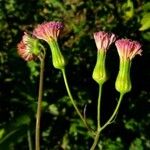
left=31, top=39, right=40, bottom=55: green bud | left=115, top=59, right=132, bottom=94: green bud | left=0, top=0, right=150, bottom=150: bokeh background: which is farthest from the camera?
left=0, top=0, right=150, bottom=150: bokeh background

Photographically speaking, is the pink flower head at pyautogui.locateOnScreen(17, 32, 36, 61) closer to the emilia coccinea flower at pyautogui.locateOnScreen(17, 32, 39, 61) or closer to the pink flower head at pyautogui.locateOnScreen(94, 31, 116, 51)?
the emilia coccinea flower at pyautogui.locateOnScreen(17, 32, 39, 61)

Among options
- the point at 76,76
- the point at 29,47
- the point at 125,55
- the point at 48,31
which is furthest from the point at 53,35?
the point at 76,76

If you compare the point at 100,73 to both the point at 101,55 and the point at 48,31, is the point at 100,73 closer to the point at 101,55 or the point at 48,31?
the point at 101,55

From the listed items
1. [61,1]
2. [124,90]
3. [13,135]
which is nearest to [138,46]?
[124,90]

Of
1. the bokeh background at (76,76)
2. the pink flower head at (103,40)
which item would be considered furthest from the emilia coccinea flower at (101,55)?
the bokeh background at (76,76)

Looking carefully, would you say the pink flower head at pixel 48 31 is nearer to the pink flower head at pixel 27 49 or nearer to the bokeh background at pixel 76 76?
the pink flower head at pixel 27 49

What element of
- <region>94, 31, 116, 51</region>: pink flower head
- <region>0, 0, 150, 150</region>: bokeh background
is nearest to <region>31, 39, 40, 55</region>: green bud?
<region>94, 31, 116, 51</region>: pink flower head
